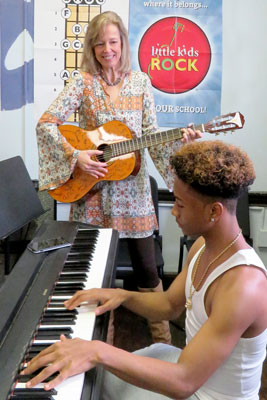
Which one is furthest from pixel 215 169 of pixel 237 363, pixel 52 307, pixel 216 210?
pixel 52 307

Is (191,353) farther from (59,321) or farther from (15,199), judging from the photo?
(15,199)

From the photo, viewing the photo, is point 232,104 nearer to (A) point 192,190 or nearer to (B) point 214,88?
(B) point 214,88

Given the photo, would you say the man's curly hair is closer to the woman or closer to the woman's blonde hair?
the woman

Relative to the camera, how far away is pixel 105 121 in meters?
2.30

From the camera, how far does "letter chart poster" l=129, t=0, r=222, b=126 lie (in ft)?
11.0

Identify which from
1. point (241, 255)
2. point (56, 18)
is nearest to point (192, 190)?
point (241, 255)

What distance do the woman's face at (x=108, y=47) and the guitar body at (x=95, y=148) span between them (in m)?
0.28

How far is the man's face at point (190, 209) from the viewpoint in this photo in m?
1.28

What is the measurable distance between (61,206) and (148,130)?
137 cm

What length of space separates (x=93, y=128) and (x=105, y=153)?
14cm

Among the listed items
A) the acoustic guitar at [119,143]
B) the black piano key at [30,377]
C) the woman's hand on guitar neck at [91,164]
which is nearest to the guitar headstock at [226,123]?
the acoustic guitar at [119,143]

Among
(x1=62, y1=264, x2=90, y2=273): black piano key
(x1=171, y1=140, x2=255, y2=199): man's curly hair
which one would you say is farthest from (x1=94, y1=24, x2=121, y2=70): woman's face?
(x1=171, y1=140, x2=255, y2=199): man's curly hair

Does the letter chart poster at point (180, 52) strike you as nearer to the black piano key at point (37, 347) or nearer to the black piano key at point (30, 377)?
the black piano key at point (37, 347)

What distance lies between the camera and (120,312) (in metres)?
3.38
